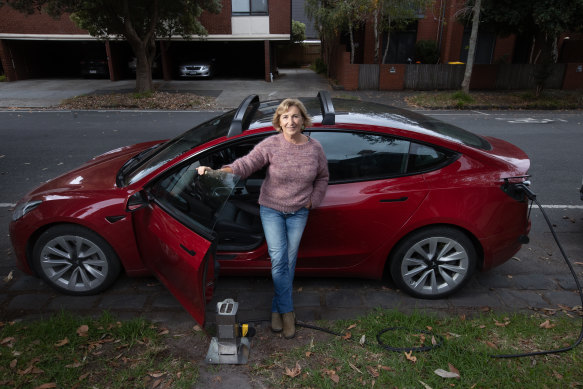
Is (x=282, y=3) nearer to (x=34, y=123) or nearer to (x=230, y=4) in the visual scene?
(x=230, y=4)

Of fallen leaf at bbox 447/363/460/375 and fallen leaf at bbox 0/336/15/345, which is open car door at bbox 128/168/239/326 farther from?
fallen leaf at bbox 447/363/460/375

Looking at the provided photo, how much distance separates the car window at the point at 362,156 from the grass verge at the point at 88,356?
1859 millimetres

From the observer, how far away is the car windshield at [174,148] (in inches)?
136

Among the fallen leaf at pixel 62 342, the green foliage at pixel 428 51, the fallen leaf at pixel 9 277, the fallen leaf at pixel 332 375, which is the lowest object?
the fallen leaf at pixel 9 277

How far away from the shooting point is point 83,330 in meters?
3.16

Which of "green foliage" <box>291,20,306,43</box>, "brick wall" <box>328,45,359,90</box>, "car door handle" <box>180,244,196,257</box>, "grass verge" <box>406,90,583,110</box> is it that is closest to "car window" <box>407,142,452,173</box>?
"car door handle" <box>180,244,196,257</box>

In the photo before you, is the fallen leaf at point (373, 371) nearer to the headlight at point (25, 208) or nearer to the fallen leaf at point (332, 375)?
the fallen leaf at point (332, 375)

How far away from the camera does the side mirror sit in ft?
10.4

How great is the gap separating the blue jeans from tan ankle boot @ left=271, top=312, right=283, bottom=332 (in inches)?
4.0

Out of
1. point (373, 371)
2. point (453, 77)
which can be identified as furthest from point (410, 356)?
point (453, 77)

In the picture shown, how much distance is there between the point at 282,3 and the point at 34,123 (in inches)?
549

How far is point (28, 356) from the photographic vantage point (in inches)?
115

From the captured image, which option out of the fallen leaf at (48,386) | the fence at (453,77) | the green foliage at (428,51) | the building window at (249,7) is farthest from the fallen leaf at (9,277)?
the green foliage at (428,51)

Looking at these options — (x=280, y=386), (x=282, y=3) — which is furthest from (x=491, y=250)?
(x=282, y=3)
